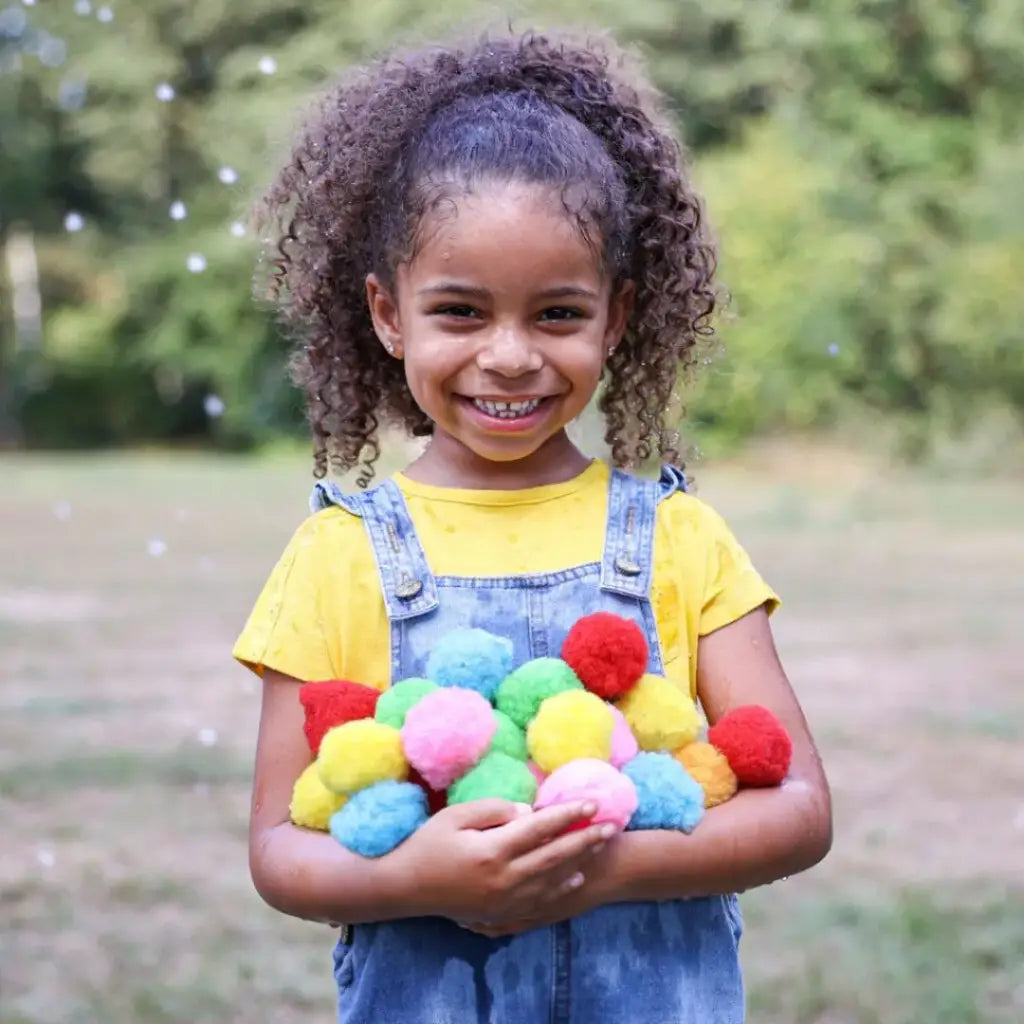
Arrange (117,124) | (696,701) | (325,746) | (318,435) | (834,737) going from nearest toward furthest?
(325,746) → (696,701) → (318,435) → (834,737) → (117,124)

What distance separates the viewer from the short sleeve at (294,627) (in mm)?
1671

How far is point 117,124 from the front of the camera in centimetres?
2289

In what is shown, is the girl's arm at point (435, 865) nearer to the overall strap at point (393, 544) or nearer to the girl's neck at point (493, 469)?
the overall strap at point (393, 544)

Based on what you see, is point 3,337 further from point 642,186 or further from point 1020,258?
point 642,186

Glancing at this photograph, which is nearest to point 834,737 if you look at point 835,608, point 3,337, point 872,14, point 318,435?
point 835,608

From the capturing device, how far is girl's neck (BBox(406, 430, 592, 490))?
5.84 feet

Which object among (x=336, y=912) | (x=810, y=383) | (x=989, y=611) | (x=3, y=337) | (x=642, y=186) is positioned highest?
(x=3, y=337)

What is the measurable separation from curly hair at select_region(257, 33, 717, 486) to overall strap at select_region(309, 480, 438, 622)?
27 centimetres

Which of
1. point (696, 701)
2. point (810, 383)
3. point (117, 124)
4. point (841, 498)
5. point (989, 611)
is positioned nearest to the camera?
point (696, 701)

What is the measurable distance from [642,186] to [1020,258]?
18324 millimetres

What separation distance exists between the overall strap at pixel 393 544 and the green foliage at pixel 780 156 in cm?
1441

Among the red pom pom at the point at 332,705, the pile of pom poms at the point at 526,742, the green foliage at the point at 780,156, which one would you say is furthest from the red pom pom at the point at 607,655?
the green foliage at the point at 780,156

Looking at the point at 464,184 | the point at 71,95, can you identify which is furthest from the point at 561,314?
the point at 71,95

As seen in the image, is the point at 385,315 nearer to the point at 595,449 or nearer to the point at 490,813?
the point at 490,813
